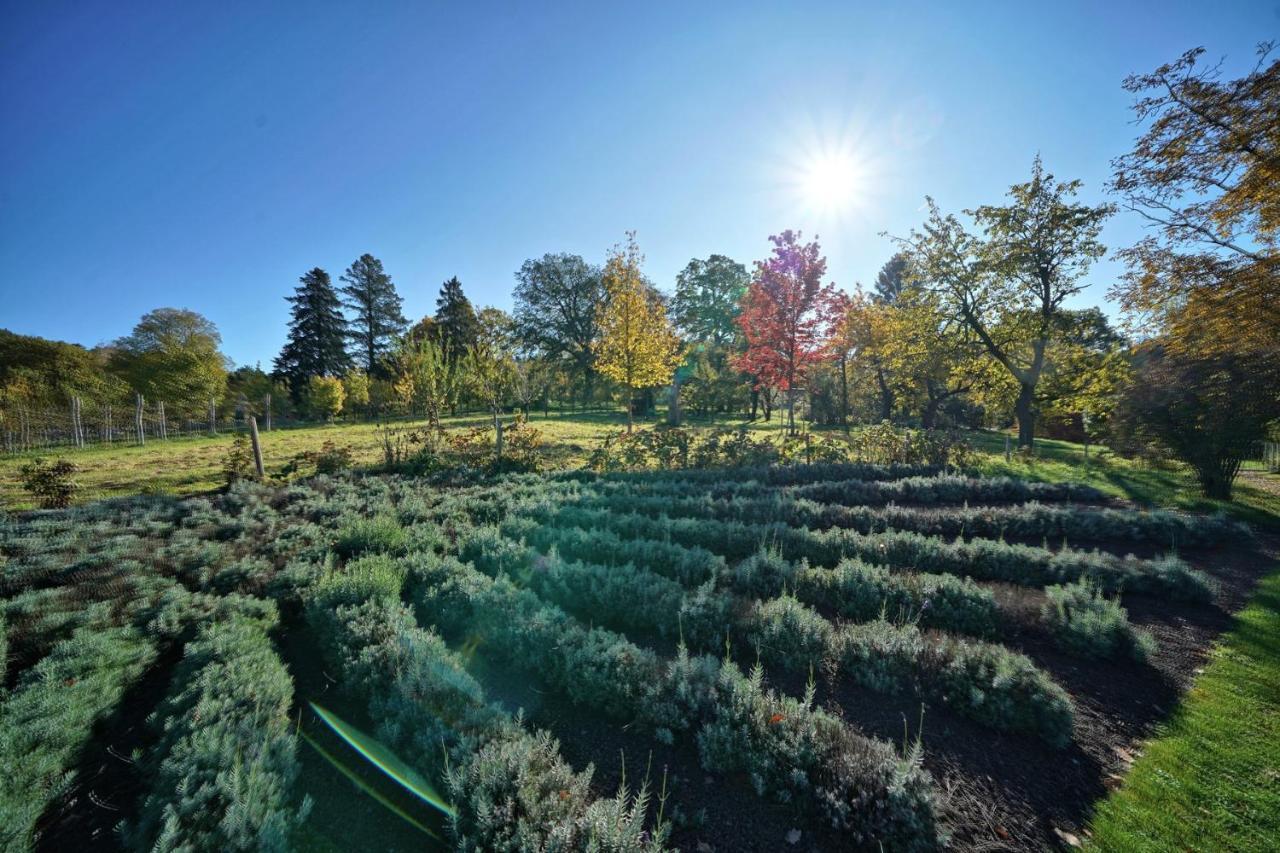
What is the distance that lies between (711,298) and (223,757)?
40.1 metres

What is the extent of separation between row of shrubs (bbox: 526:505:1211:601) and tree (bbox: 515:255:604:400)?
32.2 m

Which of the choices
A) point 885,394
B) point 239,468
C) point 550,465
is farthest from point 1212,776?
point 885,394

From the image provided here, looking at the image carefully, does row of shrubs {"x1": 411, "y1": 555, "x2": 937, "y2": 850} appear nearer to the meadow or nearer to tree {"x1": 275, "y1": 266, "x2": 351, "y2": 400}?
the meadow

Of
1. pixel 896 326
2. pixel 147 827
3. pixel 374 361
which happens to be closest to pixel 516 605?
pixel 147 827

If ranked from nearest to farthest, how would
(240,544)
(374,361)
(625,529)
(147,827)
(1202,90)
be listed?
(147,827)
(240,544)
(625,529)
(1202,90)
(374,361)

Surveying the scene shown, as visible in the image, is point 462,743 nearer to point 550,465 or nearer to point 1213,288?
point 550,465

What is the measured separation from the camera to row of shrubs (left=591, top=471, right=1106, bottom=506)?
9.32 meters

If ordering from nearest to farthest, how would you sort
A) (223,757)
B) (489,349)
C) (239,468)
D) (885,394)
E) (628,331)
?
(223,757) → (239,468) → (628,331) → (489,349) → (885,394)

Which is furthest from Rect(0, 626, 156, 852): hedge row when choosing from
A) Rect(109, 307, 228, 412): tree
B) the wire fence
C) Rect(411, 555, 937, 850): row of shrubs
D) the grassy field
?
Rect(109, 307, 228, 412): tree

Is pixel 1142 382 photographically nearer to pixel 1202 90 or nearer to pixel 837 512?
pixel 1202 90

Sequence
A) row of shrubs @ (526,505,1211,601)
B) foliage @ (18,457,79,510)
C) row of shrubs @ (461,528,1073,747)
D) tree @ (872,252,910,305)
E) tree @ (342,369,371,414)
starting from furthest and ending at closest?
tree @ (872,252,910,305) → tree @ (342,369,371,414) → foliage @ (18,457,79,510) → row of shrubs @ (526,505,1211,601) → row of shrubs @ (461,528,1073,747)

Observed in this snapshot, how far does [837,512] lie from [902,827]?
5999 millimetres

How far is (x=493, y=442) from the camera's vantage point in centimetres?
1353

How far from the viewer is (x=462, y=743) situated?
2.78 metres
